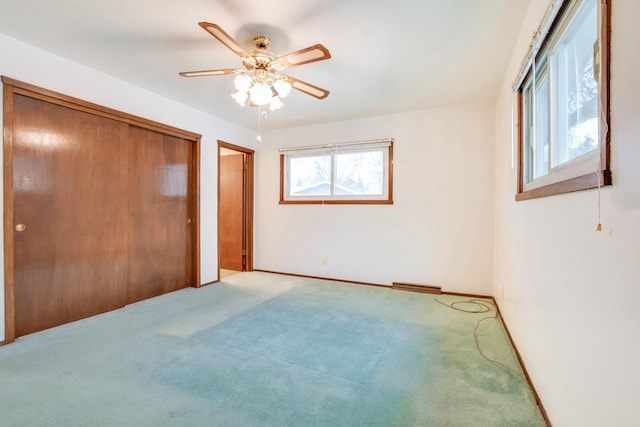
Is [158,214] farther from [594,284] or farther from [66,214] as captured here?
[594,284]

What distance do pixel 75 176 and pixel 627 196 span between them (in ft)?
12.3

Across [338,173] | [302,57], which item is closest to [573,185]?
[302,57]

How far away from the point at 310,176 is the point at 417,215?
1761 mm

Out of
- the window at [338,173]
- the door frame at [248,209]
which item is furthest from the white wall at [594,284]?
the door frame at [248,209]

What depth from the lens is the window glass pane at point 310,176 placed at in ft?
15.0

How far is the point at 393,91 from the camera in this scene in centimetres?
328

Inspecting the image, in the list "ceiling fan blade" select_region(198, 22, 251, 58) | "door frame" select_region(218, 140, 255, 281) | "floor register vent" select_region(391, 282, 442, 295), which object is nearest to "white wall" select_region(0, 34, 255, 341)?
"door frame" select_region(218, 140, 255, 281)

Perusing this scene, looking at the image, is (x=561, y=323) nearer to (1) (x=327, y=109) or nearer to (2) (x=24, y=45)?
(1) (x=327, y=109)

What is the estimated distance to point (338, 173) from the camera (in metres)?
4.49

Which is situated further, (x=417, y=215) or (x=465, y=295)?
(x=417, y=215)

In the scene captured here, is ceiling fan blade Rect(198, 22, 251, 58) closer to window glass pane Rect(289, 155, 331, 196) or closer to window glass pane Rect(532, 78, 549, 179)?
window glass pane Rect(532, 78, 549, 179)

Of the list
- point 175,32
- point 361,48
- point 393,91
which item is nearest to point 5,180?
point 175,32

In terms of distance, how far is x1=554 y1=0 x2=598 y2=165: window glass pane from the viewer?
4.02ft

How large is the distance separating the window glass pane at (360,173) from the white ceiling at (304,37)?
3.61 ft
